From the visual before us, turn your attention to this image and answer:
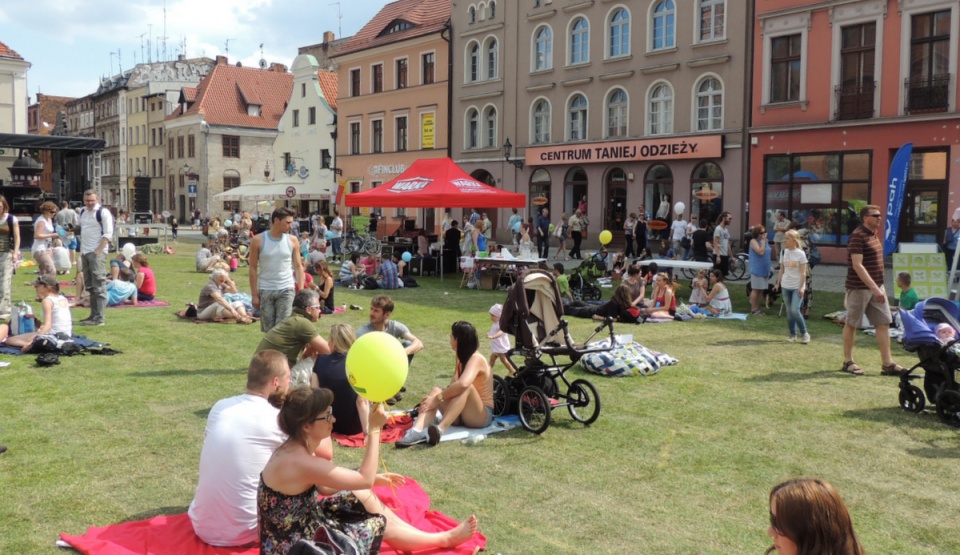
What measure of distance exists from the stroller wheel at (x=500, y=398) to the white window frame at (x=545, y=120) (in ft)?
89.4

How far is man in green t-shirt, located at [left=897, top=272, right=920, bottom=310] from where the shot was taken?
13.3 metres

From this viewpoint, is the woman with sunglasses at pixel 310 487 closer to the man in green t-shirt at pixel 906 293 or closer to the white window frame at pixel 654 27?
the man in green t-shirt at pixel 906 293

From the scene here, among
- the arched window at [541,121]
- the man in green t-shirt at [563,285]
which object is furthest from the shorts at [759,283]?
the arched window at [541,121]

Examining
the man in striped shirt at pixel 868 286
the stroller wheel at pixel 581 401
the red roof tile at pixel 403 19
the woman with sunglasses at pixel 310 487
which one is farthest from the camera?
the red roof tile at pixel 403 19

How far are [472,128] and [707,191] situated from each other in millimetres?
12837

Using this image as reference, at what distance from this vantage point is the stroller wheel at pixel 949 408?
7.63 metres

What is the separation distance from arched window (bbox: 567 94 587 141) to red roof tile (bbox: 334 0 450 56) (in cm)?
937

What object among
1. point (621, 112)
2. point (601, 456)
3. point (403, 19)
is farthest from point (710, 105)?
point (601, 456)

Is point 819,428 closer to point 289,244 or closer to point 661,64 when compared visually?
point 289,244

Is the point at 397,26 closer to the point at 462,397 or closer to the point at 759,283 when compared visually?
the point at 759,283

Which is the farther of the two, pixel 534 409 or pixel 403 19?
pixel 403 19

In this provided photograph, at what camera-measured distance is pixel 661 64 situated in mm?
30141

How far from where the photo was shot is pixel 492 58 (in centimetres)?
3712

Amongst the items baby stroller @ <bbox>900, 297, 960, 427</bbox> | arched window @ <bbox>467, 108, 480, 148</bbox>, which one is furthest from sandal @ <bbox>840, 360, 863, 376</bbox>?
arched window @ <bbox>467, 108, 480, 148</bbox>
